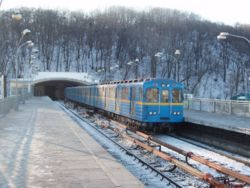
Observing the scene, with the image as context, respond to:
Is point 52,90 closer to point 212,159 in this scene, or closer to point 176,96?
point 176,96

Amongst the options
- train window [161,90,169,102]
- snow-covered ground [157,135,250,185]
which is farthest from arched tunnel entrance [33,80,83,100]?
snow-covered ground [157,135,250,185]

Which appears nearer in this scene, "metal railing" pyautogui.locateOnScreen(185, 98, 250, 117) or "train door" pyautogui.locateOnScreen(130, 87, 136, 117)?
"train door" pyautogui.locateOnScreen(130, 87, 136, 117)

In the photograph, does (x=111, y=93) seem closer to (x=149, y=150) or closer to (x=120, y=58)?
(x=149, y=150)

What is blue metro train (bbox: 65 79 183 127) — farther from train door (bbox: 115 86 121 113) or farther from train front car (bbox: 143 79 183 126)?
train door (bbox: 115 86 121 113)

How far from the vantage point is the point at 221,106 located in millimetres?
26750

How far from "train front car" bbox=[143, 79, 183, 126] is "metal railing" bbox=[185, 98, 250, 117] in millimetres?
4570

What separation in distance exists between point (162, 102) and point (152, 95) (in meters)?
0.69

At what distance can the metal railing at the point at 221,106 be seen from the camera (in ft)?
78.3

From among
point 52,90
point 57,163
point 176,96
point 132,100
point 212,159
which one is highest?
point 176,96

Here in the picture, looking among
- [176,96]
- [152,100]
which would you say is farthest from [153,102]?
[176,96]

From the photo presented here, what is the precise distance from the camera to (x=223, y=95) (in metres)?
95.2

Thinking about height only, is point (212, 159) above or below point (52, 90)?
below

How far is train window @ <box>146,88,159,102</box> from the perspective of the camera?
20797 mm

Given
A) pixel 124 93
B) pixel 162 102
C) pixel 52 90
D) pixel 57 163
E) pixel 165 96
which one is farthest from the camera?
pixel 52 90
